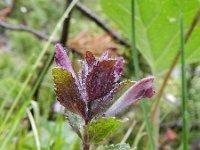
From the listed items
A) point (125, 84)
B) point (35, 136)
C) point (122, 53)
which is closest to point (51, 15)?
point (122, 53)

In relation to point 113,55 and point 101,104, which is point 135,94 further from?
point 113,55

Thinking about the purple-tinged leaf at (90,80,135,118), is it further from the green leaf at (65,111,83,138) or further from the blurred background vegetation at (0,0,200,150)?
the blurred background vegetation at (0,0,200,150)

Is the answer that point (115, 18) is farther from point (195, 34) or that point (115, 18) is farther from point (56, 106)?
point (56, 106)

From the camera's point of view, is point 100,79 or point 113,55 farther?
point 113,55

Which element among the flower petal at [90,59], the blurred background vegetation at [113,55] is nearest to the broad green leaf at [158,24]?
the blurred background vegetation at [113,55]

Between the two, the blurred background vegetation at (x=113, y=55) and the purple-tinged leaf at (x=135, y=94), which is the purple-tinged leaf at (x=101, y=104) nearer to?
the purple-tinged leaf at (x=135, y=94)

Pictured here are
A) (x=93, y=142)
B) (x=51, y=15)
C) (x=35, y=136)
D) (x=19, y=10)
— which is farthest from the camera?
(x=51, y=15)

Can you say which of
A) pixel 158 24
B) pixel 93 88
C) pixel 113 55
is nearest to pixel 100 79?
pixel 93 88

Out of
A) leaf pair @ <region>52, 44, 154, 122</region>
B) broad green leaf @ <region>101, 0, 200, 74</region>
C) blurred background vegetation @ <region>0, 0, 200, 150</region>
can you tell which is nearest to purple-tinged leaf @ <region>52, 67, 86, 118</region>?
leaf pair @ <region>52, 44, 154, 122</region>

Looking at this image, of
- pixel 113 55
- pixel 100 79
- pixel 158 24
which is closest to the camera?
pixel 100 79
